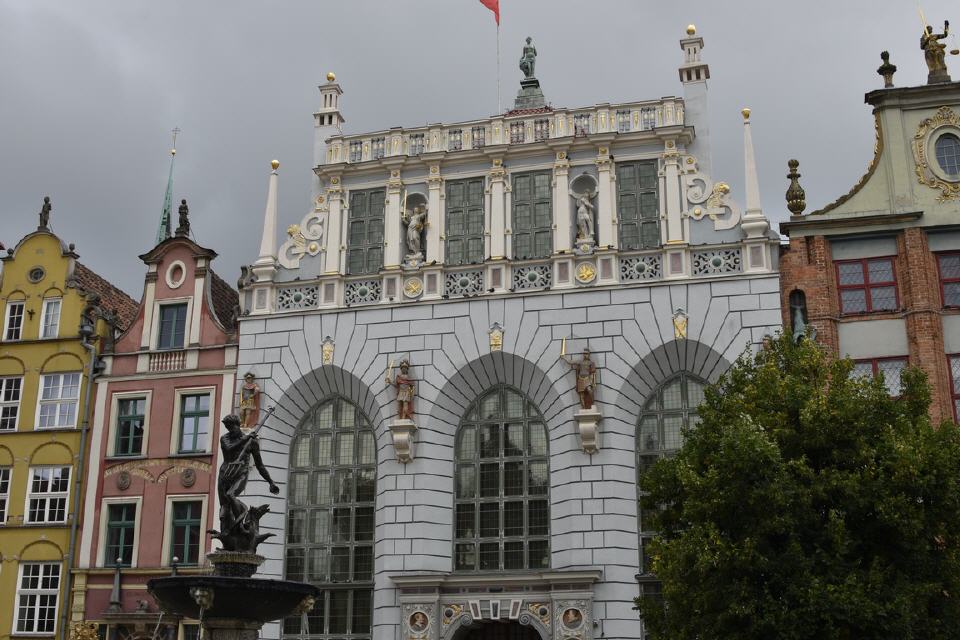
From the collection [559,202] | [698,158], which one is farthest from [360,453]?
[698,158]

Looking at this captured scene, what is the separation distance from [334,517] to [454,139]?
1191cm

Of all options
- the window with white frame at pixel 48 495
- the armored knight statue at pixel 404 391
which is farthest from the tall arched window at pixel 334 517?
the window with white frame at pixel 48 495

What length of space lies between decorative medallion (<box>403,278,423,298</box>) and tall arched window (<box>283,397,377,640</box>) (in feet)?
12.1

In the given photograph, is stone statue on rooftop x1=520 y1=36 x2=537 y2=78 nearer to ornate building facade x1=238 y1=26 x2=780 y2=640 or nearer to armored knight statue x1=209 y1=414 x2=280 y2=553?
ornate building facade x1=238 y1=26 x2=780 y2=640

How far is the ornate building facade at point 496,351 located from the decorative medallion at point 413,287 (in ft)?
0.28

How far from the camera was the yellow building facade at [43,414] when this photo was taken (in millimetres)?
33906

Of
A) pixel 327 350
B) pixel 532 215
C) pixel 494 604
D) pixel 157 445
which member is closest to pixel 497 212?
pixel 532 215

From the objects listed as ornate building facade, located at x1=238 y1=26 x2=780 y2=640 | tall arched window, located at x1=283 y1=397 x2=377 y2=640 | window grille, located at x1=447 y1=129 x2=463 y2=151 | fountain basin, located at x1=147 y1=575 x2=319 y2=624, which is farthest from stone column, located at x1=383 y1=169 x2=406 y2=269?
fountain basin, located at x1=147 y1=575 x2=319 y2=624

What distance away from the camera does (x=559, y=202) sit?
111ft

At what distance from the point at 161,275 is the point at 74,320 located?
3033 mm

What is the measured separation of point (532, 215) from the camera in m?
34.2

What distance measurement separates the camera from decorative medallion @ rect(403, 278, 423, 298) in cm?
3381

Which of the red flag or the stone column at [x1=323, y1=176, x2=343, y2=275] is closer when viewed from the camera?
the stone column at [x1=323, y1=176, x2=343, y2=275]

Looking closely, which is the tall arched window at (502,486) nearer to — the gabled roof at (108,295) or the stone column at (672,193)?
the stone column at (672,193)
